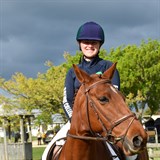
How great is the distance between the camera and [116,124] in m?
4.74

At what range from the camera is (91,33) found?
238 inches

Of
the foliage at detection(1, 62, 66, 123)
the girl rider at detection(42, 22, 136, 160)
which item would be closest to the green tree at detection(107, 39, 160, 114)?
the foliage at detection(1, 62, 66, 123)

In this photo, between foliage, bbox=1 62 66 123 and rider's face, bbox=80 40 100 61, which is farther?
foliage, bbox=1 62 66 123

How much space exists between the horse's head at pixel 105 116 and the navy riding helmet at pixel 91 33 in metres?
0.86

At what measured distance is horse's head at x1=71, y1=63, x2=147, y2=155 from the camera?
460 centimetres

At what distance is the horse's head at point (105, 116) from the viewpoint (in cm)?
460

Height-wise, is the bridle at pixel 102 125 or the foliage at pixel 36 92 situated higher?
the foliage at pixel 36 92

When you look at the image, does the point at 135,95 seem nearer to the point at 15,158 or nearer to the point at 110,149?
the point at 15,158

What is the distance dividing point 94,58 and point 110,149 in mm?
1246

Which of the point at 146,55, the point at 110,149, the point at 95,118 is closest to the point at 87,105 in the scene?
the point at 95,118

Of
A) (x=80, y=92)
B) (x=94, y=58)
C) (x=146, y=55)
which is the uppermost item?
(x=146, y=55)

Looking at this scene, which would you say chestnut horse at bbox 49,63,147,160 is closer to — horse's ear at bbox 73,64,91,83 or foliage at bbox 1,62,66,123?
horse's ear at bbox 73,64,91,83

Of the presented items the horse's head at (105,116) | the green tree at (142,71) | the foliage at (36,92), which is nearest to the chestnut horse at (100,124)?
the horse's head at (105,116)

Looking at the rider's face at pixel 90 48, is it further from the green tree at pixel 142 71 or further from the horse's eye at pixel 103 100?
the green tree at pixel 142 71
